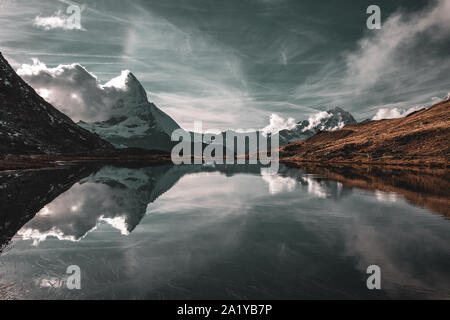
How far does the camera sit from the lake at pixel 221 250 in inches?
523

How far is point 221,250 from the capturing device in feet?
63.7

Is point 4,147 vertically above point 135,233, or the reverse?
point 4,147

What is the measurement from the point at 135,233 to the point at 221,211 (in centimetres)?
1282

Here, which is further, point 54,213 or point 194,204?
point 194,204

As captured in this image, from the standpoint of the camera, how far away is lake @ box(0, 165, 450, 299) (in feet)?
43.6

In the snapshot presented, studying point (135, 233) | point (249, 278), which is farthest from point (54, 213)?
point (249, 278)
